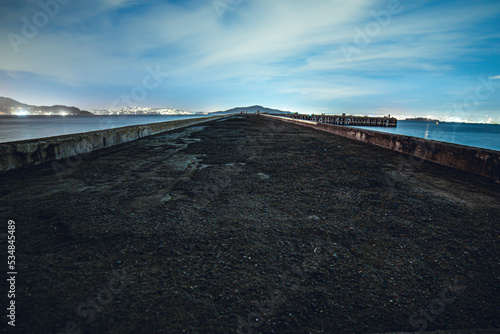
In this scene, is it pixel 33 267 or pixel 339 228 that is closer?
pixel 33 267

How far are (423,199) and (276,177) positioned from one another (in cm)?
218

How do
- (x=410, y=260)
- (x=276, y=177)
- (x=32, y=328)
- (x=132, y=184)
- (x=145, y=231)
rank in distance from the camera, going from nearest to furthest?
(x=32, y=328) < (x=410, y=260) < (x=145, y=231) < (x=132, y=184) < (x=276, y=177)

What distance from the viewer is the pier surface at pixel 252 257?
4.37ft

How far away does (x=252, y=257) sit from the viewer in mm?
1865

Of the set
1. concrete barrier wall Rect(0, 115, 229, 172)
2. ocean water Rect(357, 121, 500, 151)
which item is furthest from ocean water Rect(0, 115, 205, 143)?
ocean water Rect(357, 121, 500, 151)

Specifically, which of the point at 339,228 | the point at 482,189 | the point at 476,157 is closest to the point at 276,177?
the point at 339,228

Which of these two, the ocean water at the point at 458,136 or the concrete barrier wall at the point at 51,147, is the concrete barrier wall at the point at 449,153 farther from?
the ocean water at the point at 458,136

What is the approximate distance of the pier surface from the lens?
52.4 inches

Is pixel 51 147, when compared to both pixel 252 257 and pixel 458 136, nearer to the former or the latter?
pixel 252 257

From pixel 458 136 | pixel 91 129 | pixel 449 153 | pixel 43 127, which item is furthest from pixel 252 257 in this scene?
pixel 458 136

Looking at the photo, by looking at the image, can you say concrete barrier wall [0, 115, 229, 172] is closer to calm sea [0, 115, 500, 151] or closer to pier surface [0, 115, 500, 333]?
pier surface [0, 115, 500, 333]

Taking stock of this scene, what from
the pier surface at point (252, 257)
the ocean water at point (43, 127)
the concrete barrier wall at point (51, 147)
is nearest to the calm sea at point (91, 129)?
the ocean water at point (43, 127)

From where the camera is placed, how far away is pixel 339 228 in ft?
7.76

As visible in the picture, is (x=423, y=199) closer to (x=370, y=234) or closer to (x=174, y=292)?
(x=370, y=234)
